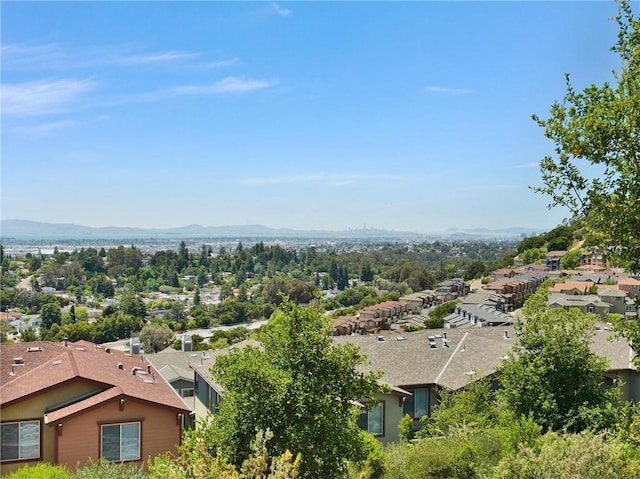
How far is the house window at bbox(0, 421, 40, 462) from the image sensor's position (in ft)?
43.3

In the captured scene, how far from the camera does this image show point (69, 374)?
1455 cm

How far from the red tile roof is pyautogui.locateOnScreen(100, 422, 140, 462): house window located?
79 centimetres

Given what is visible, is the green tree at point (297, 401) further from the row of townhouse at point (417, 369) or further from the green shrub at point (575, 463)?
the row of townhouse at point (417, 369)

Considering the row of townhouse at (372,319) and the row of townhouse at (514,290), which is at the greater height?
the row of townhouse at (514,290)

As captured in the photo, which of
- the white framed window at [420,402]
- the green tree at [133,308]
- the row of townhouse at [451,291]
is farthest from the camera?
the row of townhouse at [451,291]

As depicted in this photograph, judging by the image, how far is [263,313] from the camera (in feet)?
343

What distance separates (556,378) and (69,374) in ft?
45.4

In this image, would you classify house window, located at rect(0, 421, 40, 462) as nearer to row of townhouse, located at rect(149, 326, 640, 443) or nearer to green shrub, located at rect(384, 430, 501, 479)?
row of townhouse, located at rect(149, 326, 640, 443)

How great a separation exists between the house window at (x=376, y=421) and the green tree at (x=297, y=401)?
9.86 m

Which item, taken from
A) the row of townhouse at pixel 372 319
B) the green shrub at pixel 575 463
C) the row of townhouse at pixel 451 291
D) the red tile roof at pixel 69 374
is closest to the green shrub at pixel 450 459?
the green shrub at pixel 575 463

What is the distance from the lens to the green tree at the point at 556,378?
53.2 ft

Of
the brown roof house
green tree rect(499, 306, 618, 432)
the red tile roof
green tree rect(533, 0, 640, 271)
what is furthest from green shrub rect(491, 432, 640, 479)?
the red tile roof

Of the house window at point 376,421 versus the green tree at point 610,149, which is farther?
the house window at point 376,421

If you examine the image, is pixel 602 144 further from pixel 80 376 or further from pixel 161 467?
pixel 80 376
